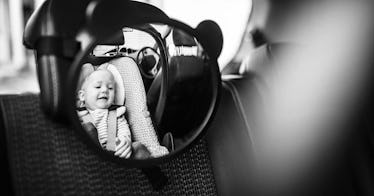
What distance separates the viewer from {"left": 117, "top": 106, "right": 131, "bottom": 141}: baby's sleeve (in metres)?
0.94

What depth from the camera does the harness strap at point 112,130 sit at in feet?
2.98

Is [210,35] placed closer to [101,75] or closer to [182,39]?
[182,39]

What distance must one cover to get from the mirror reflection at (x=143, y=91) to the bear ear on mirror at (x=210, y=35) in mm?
18

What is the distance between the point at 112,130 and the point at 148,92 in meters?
0.12

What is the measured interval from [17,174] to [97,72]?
0.25m

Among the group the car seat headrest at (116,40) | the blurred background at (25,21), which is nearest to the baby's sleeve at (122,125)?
the car seat headrest at (116,40)

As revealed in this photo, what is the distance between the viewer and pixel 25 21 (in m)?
1.86

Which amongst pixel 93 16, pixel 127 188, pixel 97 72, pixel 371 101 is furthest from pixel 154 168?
pixel 371 101

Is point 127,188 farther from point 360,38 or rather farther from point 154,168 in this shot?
point 360,38

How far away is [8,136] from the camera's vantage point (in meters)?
0.89

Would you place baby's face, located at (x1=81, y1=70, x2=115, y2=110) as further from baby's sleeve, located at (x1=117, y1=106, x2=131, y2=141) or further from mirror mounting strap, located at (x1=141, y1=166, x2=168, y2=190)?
mirror mounting strap, located at (x1=141, y1=166, x2=168, y2=190)

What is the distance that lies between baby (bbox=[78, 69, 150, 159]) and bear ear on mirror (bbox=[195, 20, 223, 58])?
8.2 inches

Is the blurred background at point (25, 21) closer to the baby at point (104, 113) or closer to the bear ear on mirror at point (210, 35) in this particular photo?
the bear ear on mirror at point (210, 35)

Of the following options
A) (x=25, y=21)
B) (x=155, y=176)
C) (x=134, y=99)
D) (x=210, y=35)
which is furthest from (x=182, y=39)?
(x=25, y=21)
